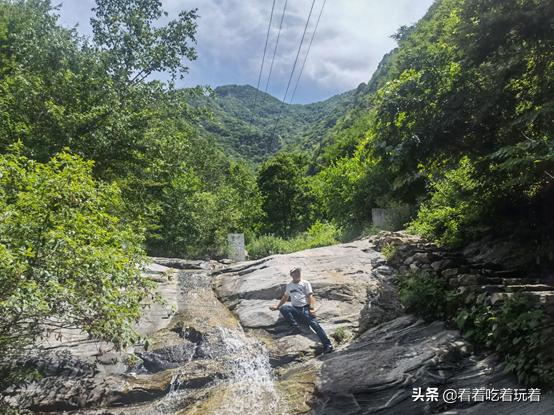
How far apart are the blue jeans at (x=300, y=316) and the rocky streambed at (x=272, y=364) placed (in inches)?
12.4

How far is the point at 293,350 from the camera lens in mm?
9133

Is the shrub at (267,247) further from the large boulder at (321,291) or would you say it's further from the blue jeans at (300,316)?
the blue jeans at (300,316)

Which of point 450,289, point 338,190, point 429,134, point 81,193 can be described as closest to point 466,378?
point 450,289

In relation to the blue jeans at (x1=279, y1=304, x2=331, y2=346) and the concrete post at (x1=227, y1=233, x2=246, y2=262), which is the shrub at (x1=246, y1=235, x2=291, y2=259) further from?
the blue jeans at (x1=279, y1=304, x2=331, y2=346)

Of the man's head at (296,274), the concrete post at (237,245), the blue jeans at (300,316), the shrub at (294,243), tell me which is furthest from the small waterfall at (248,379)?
the concrete post at (237,245)

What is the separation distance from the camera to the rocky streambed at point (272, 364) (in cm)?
646

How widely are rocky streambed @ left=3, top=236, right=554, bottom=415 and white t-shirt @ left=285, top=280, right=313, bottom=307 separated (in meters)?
0.75

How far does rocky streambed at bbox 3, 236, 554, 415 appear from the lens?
21.2 ft

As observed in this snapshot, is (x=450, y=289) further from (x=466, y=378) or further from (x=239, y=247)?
(x=239, y=247)

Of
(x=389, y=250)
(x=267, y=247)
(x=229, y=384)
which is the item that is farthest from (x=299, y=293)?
(x=267, y=247)

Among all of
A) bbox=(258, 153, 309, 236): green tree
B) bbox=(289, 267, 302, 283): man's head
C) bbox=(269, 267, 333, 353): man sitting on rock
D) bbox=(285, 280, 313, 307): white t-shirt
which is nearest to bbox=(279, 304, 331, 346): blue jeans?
bbox=(269, 267, 333, 353): man sitting on rock

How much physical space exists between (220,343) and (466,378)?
5.64m

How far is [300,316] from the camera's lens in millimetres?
9875

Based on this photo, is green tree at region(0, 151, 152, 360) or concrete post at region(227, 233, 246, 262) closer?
green tree at region(0, 151, 152, 360)
